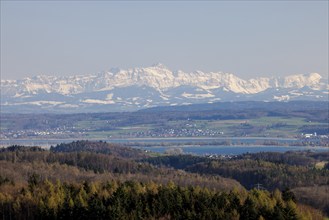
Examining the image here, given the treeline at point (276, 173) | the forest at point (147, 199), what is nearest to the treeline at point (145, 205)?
the forest at point (147, 199)

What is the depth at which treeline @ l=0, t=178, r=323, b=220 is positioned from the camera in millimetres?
53438

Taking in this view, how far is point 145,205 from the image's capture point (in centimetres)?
5634

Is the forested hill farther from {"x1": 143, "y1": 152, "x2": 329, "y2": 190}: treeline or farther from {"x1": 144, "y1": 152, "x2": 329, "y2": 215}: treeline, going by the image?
{"x1": 144, "y1": 152, "x2": 329, "y2": 215}: treeline

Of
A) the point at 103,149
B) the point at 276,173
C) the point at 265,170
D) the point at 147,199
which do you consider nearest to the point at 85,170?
the point at 265,170

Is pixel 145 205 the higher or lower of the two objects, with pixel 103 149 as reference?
higher

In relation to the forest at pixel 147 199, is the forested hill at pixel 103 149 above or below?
below

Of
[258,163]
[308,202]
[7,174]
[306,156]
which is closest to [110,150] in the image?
[306,156]

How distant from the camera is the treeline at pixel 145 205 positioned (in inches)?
2104

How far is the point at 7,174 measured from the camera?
82.8 metres

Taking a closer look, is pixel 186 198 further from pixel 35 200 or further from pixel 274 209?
pixel 35 200

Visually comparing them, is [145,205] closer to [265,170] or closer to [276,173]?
[276,173]

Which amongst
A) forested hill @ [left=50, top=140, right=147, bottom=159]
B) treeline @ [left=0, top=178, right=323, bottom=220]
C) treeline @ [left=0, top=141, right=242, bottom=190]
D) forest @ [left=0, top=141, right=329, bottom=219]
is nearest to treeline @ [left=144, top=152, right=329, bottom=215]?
forest @ [left=0, top=141, right=329, bottom=219]

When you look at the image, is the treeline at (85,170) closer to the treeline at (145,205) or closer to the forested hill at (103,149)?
the treeline at (145,205)

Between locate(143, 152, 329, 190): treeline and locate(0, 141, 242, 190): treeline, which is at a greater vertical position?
locate(0, 141, 242, 190): treeline
